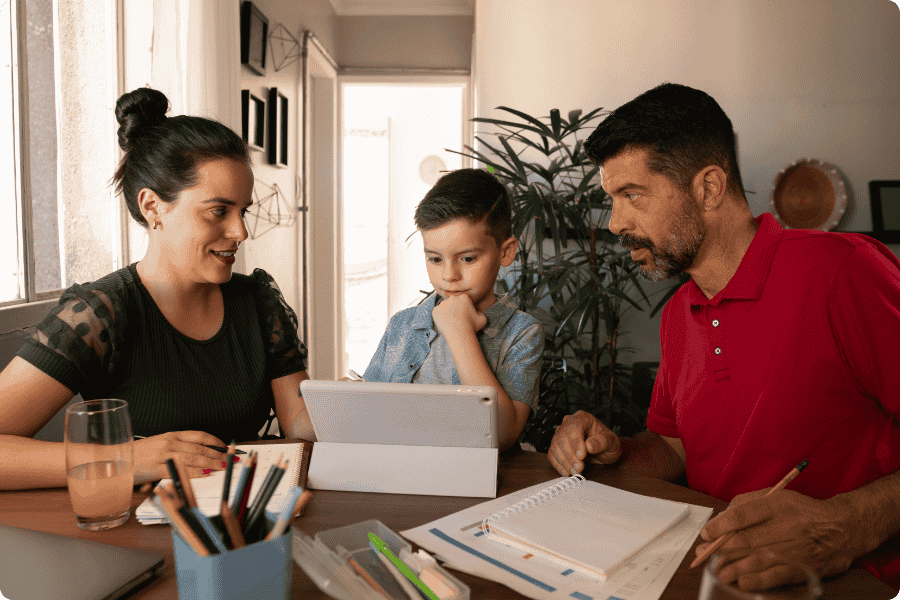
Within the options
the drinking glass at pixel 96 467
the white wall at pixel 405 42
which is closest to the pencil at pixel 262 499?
the drinking glass at pixel 96 467

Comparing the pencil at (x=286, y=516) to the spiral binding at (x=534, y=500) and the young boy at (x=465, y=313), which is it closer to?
the spiral binding at (x=534, y=500)

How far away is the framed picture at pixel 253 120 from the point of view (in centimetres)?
266

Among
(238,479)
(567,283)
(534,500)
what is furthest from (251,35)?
(534,500)

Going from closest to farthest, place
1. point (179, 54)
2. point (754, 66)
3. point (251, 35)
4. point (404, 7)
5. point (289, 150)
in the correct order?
point (179, 54), point (251, 35), point (754, 66), point (289, 150), point (404, 7)

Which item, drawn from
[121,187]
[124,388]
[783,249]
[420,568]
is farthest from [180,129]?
[783,249]

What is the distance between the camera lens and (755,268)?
111 centimetres

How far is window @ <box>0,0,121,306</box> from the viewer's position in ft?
5.14

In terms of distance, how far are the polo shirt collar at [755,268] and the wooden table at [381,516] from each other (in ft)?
1.26

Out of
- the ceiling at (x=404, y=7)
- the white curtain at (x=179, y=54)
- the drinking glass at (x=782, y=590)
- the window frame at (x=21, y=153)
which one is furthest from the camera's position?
the ceiling at (x=404, y=7)

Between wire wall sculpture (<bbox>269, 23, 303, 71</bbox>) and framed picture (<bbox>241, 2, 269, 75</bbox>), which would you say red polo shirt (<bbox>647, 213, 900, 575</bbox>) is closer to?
framed picture (<bbox>241, 2, 269, 75</bbox>)

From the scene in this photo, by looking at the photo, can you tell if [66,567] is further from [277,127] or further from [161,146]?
[277,127]

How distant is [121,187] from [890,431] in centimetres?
158

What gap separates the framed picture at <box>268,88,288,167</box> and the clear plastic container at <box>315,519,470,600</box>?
9.04 feet

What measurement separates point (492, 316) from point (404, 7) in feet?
13.9
